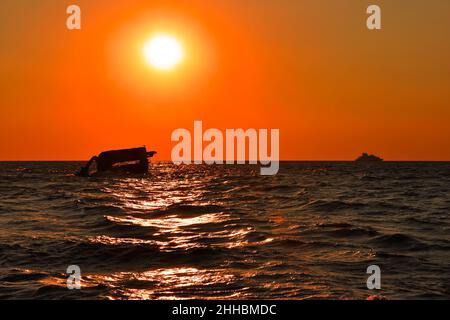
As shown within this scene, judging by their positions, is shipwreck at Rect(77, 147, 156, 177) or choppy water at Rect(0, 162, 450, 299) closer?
choppy water at Rect(0, 162, 450, 299)

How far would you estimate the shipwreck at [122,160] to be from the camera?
61.8 m

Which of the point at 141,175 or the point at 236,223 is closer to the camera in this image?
the point at 236,223

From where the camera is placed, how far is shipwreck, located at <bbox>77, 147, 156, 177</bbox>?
61.8 m

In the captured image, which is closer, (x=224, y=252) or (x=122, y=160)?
(x=224, y=252)

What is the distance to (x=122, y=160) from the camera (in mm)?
62812

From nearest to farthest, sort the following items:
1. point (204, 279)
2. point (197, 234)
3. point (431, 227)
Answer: point (204, 279) < point (197, 234) < point (431, 227)

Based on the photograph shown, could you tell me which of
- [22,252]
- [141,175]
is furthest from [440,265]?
[141,175]

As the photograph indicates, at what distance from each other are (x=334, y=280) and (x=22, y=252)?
350 inches

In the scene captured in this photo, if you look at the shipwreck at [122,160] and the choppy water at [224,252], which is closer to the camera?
the choppy water at [224,252]

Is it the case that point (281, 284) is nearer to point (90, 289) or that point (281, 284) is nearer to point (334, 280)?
point (334, 280)

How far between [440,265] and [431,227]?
7.21 meters

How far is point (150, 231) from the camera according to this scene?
17906mm

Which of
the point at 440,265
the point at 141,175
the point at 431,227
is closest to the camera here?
the point at 440,265
